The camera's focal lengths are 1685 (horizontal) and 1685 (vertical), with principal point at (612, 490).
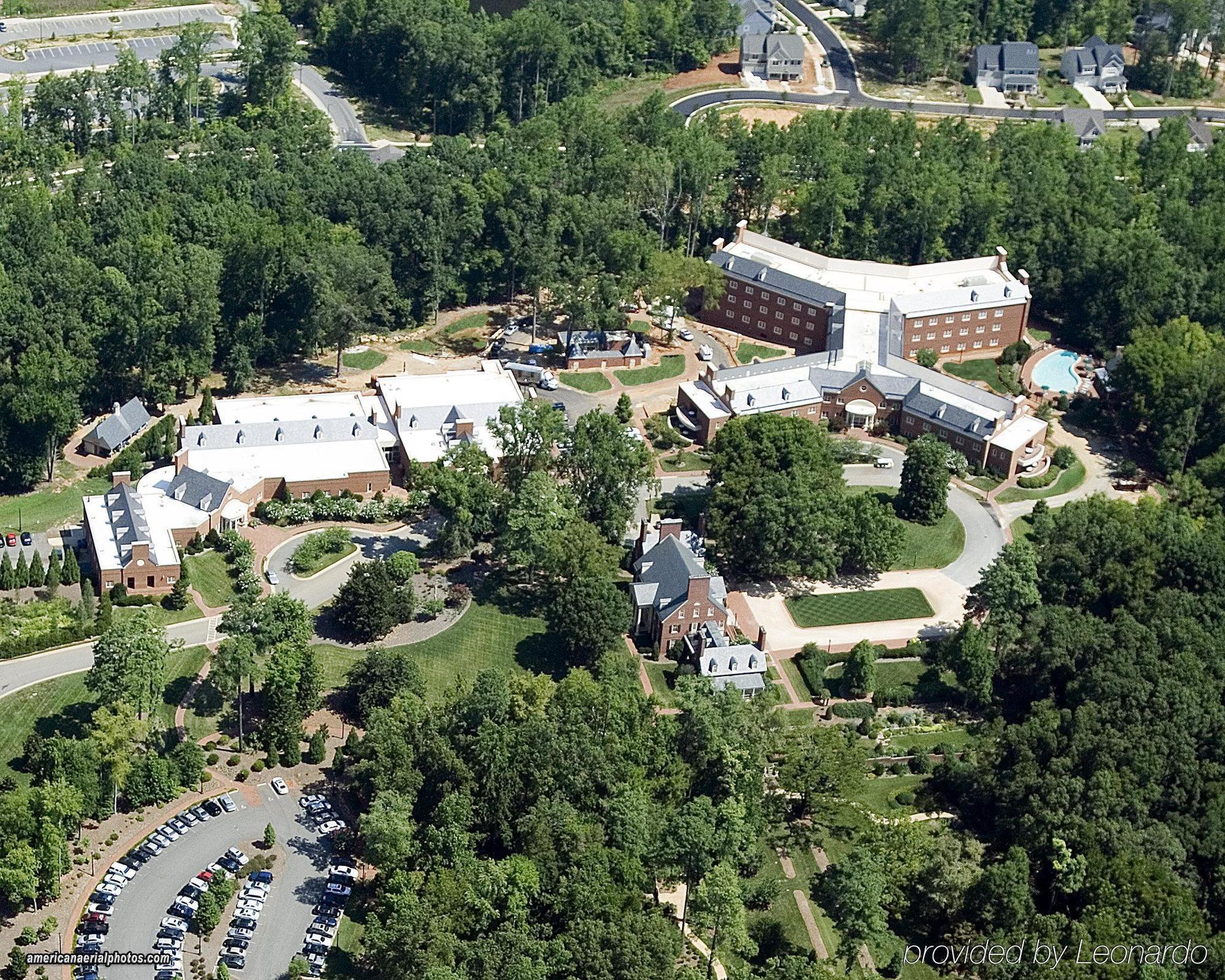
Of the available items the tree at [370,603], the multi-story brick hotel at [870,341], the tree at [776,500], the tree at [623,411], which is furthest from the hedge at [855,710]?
the multi-story brick hotel at [870,341]

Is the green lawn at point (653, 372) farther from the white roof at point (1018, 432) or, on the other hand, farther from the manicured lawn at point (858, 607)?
the manicured lawn at point (858, 607)

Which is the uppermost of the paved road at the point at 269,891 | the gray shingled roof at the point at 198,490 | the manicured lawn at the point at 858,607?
the gray shingled roof at the point at 198,490

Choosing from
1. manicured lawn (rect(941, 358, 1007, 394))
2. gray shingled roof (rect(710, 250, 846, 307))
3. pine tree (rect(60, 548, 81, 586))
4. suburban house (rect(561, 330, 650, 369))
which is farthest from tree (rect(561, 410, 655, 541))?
manicured lawn (rect(941, 358, 1007, 394))

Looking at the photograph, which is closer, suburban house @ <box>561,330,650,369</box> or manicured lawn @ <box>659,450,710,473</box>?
manicured lawn @ <box>659,450,710,473</box>

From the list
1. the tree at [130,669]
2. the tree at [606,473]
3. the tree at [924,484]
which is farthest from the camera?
the tree at [924,484]

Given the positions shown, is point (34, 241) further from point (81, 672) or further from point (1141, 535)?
point (1141, 535)

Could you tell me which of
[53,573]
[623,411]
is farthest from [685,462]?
[53,573]

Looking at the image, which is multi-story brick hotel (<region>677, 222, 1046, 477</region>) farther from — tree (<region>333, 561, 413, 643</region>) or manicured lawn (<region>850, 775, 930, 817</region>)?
manicured lawn (<region>850, 775, 930, 817</region>)
